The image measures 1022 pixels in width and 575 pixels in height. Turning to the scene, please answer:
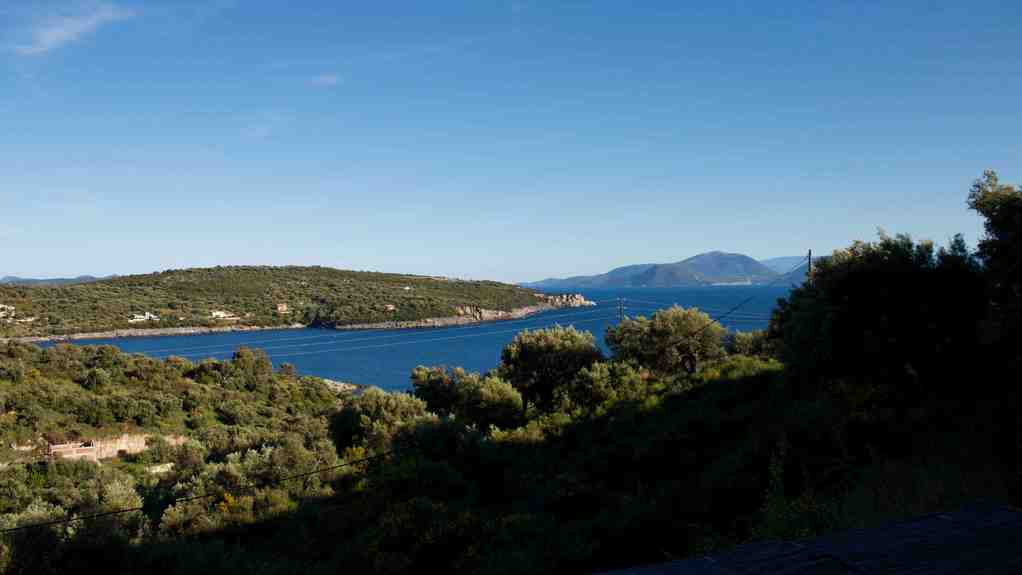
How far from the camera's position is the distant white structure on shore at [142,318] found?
92688 mm

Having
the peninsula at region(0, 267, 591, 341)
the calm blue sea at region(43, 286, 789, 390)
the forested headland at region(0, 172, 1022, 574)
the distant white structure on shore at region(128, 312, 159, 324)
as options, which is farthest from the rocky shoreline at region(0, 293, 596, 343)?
the forested headland at region(0, 172, 1022, 574)

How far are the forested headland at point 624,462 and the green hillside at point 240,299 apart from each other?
74.3 m

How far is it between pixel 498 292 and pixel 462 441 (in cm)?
12427

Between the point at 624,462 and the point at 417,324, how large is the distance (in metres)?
97.4

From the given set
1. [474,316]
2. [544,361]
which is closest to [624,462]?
[544,361]

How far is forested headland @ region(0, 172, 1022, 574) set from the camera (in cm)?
748

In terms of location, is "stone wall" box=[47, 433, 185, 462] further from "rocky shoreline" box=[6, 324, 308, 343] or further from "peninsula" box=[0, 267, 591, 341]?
"rocky shoreline" box=[6, 324, 308, 343]

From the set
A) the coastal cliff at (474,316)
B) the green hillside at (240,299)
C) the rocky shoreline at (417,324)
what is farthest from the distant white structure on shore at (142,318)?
the coastal cliff at (474,316)

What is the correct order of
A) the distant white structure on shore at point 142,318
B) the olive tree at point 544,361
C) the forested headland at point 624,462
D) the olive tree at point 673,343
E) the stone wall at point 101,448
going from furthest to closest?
the distant white structure on shore at point 142,318 < the olive tree at point 544,361 < the olive tree at point 673,343 < the stone wall at point 101,448 < the forested headland at point 624,462

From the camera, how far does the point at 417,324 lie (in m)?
109

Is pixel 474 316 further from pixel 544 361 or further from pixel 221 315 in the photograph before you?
pixel 544 361

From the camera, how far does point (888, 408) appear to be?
10.6 m

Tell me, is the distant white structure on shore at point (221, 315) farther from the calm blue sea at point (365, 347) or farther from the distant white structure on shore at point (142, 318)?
the distant white structure on shore at point (142, 318)

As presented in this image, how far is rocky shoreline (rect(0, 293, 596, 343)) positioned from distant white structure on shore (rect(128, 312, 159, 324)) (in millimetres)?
2406
